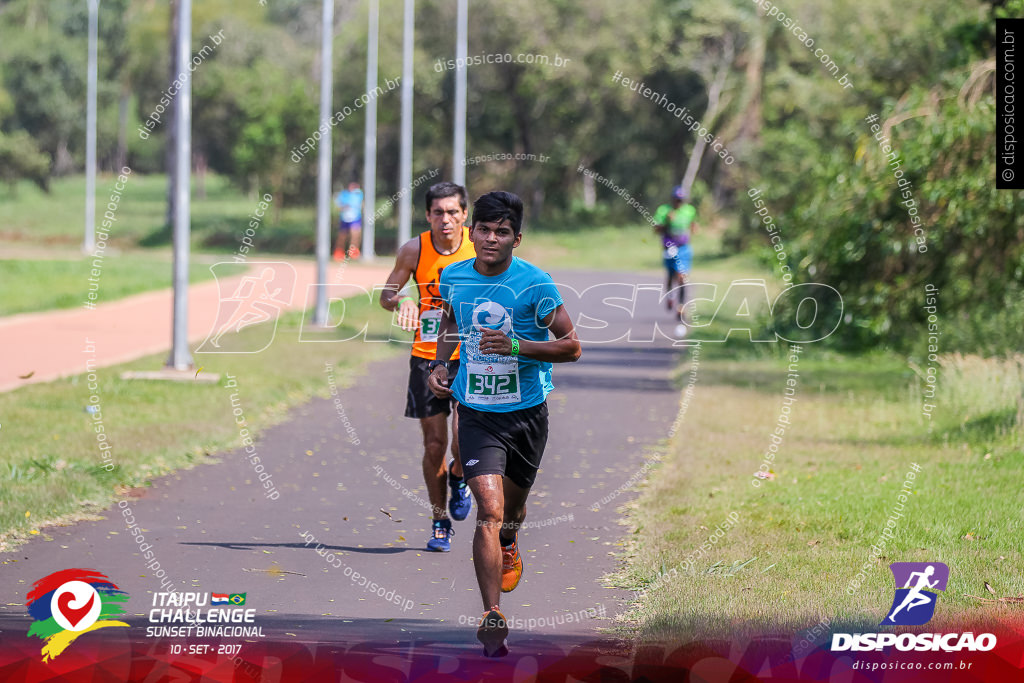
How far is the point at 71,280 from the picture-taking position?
29141mm

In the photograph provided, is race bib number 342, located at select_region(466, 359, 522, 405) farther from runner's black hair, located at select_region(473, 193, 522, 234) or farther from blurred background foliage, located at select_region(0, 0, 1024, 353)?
blurred background foliage, located at select_region(0, 0, 1024, 353)

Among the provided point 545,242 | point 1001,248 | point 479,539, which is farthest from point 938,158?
point 545,242

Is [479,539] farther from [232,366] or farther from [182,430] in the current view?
[232,366]

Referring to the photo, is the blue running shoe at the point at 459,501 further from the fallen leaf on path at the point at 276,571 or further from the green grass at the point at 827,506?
the fallen leaf on path at the point at 276,571

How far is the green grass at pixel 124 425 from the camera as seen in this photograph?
27.6 feet

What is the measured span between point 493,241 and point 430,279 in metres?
1.84

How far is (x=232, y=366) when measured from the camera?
49.5ft

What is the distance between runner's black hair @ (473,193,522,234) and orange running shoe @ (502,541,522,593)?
142 cm

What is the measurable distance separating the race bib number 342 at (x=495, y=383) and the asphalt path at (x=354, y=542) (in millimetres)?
989

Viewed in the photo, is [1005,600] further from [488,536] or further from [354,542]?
[354,542]

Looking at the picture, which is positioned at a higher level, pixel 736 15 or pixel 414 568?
pixel 736 15

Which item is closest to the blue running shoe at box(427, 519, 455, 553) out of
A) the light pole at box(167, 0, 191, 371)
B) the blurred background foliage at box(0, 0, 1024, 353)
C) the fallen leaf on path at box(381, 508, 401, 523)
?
the fallen leaf on path at box(381, 508, 401, 523)

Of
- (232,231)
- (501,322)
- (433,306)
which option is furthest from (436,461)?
(232,231)

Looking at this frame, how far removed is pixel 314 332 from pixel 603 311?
6765 millimetres
